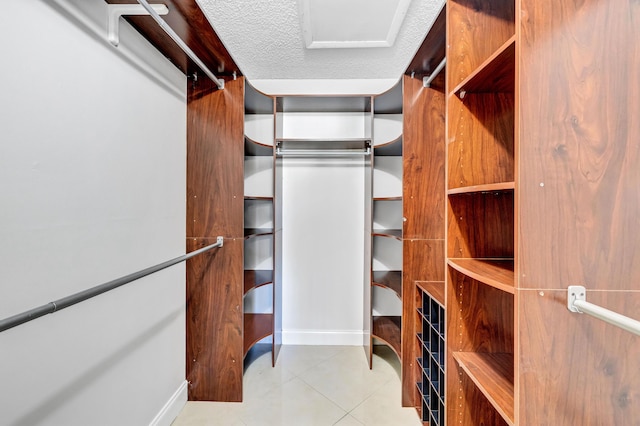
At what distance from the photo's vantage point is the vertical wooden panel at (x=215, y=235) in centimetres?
187

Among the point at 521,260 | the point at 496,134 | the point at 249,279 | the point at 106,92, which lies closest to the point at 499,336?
the point at 521,260

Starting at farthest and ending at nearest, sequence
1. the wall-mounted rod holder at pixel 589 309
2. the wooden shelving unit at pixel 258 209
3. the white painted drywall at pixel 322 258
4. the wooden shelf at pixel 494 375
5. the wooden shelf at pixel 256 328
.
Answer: the white painted drywall at pixel 322 258
the wooden shelving unit at pixel 258 209
the wooden shelf at pixel 256 328
the wooden shelf at pixel 494 375
the wall-mounted rod holder at pixel 589 309

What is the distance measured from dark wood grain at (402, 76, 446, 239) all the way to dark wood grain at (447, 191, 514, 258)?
65cm

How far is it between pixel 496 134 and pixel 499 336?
2.76 feet

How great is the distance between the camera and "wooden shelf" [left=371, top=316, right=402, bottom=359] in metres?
2.07

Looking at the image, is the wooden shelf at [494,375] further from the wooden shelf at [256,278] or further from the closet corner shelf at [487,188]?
the wooden shelf at [256,278]

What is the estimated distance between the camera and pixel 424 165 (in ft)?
6.06

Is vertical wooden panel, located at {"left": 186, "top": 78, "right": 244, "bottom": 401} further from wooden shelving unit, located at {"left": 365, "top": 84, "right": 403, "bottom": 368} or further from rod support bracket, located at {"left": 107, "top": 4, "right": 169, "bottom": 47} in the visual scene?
wooden shelving unit, located at {"left": 365, "top": 84, "right": 403, "bottom": 368}

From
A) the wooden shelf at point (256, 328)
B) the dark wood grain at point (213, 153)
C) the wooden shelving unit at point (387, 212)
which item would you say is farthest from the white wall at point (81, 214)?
the wooden shelving unit at point (387, 212)

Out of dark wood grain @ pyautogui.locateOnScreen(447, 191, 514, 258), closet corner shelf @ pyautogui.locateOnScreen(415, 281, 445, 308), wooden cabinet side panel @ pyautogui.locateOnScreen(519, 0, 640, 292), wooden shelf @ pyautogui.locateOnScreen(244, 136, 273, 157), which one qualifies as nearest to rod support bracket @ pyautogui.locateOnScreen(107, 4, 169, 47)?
wooden shelf @ pyautogui.locateOnScreen(244, 136, 273, 157)

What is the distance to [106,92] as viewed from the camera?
1184 millimetres

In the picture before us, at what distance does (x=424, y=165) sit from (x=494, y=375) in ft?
4.01

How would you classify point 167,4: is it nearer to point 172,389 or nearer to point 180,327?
point 180,327

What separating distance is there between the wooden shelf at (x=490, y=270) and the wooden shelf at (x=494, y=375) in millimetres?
349
